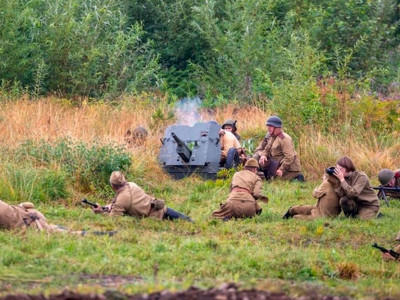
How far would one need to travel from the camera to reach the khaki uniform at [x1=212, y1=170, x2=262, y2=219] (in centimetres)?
1568

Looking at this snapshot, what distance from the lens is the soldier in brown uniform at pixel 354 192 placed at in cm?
1572

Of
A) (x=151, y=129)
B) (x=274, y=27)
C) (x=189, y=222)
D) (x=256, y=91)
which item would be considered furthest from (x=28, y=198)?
(x=274, y=27)

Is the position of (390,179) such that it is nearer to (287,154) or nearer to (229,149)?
(287,154)

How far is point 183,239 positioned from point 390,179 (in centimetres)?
632

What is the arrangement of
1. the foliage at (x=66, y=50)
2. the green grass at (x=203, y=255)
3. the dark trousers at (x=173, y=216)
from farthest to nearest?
the foliage at (x=66, y=50) → the dark trousers at (x=173, y=216) → the green grass at (x=203, y=255)

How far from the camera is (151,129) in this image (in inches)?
923

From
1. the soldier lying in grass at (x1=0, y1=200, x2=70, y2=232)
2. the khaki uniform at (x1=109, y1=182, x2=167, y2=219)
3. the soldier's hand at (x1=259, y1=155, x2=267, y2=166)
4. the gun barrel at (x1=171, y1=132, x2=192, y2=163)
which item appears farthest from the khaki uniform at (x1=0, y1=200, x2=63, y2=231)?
the soldier's hand at (x1=259, y1=155, x2=267, y2=166)

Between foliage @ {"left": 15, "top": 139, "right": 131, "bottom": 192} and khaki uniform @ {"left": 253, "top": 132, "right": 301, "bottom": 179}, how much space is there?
13.0ft

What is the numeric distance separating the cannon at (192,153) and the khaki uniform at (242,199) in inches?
184

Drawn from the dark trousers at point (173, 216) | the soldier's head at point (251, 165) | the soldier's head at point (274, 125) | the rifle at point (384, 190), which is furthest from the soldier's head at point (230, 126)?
the dark trousers at point (173, 216)

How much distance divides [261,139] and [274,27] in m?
8.67

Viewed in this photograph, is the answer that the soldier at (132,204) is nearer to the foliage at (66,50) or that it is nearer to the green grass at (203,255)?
the green grass at (203,255)

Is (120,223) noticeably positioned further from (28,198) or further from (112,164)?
(112,164)

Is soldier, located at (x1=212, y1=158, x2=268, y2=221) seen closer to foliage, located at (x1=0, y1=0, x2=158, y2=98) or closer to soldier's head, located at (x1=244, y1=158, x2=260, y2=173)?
soldier's head, located at (x1=244, y1=158, x2=260, y2=173)
